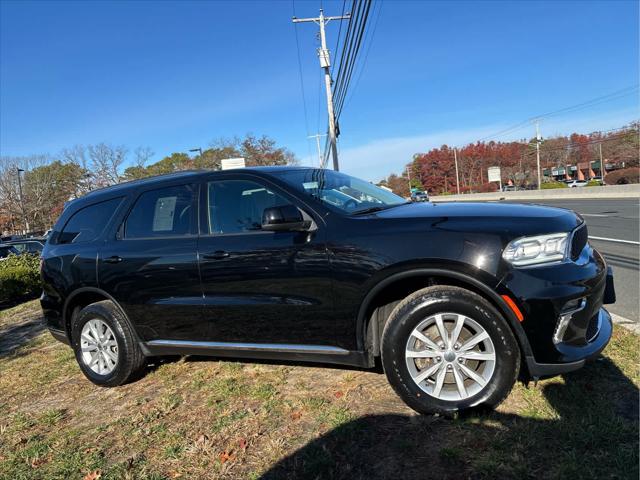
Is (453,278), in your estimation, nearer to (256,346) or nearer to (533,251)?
(533,251)

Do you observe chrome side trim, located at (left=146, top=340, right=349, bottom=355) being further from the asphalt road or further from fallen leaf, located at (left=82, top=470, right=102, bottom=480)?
the asphalt road

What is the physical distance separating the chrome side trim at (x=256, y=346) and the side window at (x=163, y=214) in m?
0.92

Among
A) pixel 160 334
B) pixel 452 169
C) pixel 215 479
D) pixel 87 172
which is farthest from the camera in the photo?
pixel 452 169

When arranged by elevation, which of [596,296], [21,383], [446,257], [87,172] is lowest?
[21,383]

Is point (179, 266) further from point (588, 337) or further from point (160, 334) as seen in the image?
point (588, 337)

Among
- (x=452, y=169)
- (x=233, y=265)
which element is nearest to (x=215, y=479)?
(x=233, y=265)

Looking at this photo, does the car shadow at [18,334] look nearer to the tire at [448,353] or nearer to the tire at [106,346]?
the tire at [106,346]

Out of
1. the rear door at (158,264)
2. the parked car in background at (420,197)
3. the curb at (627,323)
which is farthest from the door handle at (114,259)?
the curb at (627,323)

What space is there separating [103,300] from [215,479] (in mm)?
2347

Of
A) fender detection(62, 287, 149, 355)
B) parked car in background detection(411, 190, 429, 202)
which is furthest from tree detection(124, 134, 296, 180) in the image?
fender detection(62, 287, 149, 355)

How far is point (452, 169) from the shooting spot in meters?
101

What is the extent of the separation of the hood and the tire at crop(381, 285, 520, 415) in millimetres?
422

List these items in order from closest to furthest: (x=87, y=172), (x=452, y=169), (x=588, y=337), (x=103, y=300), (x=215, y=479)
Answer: (x=215, y=479) < (x=588, y=337) < (x=103, y=300) < (x=87, y=172) < (x=452, y=169)

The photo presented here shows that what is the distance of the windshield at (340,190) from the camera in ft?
11.6
